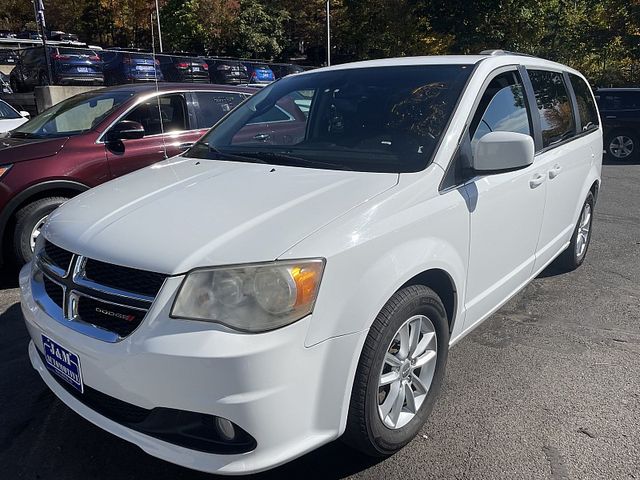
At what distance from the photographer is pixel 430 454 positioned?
2.61 m

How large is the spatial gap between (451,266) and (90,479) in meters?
1.88

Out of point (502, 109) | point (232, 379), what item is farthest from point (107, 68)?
point (232, 379)

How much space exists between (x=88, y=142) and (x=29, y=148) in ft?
1.68

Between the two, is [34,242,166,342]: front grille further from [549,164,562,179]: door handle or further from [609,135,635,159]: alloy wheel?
[609,135,635,159]: alloy wheel

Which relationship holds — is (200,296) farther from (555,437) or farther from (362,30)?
(362,30)

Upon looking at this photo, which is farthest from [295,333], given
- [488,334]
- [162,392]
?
[488,334]

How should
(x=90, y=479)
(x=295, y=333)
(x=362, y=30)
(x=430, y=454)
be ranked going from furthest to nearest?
(x=362, y=30), (x=430, y=454), (x=90, y=479), (x=295, y=333)

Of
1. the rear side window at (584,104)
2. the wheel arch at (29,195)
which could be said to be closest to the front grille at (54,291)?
the wheel arch at (29,195)

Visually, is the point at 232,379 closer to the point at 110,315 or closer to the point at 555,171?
the point at 110,315

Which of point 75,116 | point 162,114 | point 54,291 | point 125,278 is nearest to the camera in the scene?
point 125,278

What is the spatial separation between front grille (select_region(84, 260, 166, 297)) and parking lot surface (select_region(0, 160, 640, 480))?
3.01ft

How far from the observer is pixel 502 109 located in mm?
3324

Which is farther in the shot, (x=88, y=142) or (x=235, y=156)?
(x=88, y=142)

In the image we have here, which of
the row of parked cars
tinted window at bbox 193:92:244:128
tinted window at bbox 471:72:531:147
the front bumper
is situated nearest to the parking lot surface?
the front bumper
